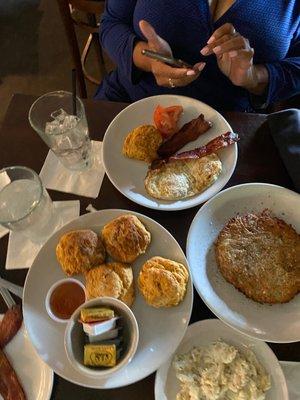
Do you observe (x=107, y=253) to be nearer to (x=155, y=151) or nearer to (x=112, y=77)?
(x=155, y=151)

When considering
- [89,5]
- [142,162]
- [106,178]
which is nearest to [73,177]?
[106,178]

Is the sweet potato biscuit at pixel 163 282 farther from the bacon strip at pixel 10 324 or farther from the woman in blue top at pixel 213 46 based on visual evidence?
the woman in blue top at pixel 213 46

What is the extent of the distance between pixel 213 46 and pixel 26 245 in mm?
699

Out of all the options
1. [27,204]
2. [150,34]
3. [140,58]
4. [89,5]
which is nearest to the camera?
[27,204]

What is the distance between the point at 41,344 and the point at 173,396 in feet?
0.96

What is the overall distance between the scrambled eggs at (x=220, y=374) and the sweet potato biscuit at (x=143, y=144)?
509 millimetres

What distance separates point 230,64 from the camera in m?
1.16

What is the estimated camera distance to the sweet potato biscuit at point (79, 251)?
0.90 m

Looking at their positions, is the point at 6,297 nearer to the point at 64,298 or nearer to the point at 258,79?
the point at 64,298

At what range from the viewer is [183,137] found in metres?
1.14

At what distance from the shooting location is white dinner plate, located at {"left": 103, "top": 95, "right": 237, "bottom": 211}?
1.04 meters

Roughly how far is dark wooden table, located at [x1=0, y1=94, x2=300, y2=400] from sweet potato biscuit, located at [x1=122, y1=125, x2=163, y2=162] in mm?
103

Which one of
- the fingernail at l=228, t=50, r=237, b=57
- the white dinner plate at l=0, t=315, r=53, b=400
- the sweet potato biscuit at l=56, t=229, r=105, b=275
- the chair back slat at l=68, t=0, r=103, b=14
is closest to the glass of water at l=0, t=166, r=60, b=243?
the sweet potato biscuit at l=56, t=229, r=105, b=275

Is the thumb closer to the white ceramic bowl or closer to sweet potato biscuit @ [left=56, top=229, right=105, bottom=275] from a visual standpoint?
sweet potato biscuit @ [left=56, top=229, right=105, bottom=275]
